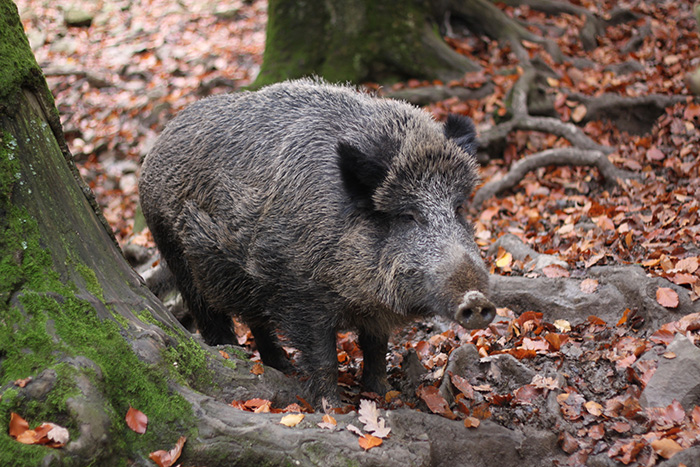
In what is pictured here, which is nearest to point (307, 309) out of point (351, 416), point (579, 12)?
point (351, 416)

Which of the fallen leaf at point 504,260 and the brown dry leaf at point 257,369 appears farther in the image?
the fallen leaf at point 504,260

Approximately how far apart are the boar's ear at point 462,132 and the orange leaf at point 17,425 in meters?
3.57

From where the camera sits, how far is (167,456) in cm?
350

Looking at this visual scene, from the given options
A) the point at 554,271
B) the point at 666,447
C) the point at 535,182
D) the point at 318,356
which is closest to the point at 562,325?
the point at 554,271

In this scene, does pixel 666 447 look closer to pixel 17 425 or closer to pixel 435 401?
pixel 435 401

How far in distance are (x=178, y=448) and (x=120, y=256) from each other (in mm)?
1565

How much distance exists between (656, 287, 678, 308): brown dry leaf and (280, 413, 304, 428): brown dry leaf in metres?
3.23

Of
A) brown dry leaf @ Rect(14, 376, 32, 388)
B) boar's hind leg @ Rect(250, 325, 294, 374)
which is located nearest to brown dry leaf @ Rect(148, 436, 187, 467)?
brown dry leaf @ Rect(14, 376, 32, 388)

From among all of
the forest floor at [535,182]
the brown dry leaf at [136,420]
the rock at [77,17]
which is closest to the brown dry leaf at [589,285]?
the forest floor at [535,182]

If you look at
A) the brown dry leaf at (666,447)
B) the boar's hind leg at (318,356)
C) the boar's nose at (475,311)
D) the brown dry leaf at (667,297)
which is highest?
the boar's nose at (475,311)

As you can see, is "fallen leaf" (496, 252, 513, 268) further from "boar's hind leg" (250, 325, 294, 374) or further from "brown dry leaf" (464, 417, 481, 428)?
"brown dry leaf" (464, 417, 481, 428)

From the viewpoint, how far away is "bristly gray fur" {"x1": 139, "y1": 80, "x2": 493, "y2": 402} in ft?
14.6

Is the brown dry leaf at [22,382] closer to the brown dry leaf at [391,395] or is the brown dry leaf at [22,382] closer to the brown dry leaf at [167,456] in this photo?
the brown dry leaf at [167,456]

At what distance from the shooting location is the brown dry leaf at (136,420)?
11.6 feet
